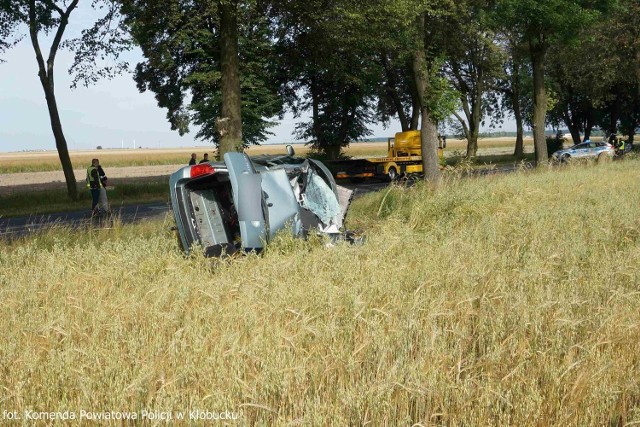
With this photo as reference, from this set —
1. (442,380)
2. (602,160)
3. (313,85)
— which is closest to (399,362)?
(442,380)

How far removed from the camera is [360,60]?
39062 mm

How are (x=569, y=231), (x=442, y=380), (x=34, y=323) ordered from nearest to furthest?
(x=442, y=380) < (x=34, y=323) < (x=569, y=231)

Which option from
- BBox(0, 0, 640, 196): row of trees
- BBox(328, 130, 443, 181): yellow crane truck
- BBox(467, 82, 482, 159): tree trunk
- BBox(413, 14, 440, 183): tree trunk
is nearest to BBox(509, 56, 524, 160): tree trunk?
BBox(0, 0, 640, 196): row of trees

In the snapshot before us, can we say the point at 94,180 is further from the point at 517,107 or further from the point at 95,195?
the point at 517,107

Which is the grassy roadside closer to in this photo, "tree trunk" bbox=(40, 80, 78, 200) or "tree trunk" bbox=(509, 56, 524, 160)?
"tree trunk" bbox=(40, 80, 78, 200)

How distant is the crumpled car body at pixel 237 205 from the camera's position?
838cm

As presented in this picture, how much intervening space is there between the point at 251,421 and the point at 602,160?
83.1 feet

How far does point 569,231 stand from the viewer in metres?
9.02

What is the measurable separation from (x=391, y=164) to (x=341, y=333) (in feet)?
106

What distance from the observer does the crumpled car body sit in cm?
838

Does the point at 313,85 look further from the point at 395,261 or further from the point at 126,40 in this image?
the point at 395,261

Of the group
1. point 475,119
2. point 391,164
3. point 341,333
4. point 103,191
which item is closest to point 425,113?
point 103,191

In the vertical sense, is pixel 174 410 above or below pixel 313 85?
below

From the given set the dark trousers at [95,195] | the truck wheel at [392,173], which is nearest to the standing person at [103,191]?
the dark trousers at [95,195]
